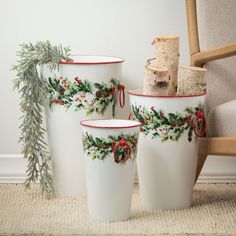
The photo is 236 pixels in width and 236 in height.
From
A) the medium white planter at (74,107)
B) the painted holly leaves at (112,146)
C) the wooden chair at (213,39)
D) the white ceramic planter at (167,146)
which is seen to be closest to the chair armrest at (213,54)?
the wooden chair at (213,39)

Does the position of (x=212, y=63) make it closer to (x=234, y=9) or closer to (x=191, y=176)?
(x=234, y=9)

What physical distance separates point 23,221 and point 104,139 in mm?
325

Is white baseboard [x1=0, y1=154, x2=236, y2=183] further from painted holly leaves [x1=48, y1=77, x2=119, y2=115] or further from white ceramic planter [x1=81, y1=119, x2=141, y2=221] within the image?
white ceramic planter [x1=81, y1=119, x2=141, y2=221]

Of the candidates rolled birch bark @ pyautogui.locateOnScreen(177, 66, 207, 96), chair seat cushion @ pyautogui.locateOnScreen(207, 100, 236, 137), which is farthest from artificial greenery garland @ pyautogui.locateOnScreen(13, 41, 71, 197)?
chair seat cushion @ pyautogui.locateOnScreen(207, 100, 236, 137)

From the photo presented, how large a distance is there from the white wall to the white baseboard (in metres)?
0.25

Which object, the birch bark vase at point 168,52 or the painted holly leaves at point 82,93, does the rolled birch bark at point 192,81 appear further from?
the painted holly leaves at point 82,93

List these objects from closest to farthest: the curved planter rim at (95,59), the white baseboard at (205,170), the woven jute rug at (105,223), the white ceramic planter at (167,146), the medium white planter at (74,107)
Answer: the woven jute rug at (105,223) → the white ceramic planter at (167,146) → the medium white planter at (74,107) → the curved planter rim at (95,59) → the white baseboard at (205,170)

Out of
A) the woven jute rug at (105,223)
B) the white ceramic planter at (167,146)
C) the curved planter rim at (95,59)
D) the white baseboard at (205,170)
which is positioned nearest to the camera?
the woven jute rug at (105,223)

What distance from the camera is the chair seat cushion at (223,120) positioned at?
192 centimetres

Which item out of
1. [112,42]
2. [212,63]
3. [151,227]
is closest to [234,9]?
[212,63]

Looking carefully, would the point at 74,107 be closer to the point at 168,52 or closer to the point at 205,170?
the point at 168,52

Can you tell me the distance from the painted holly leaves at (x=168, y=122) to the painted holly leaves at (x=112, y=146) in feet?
0.33

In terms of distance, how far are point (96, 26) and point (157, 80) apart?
441 millimetres

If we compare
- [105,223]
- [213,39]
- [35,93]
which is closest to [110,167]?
[105,223]
